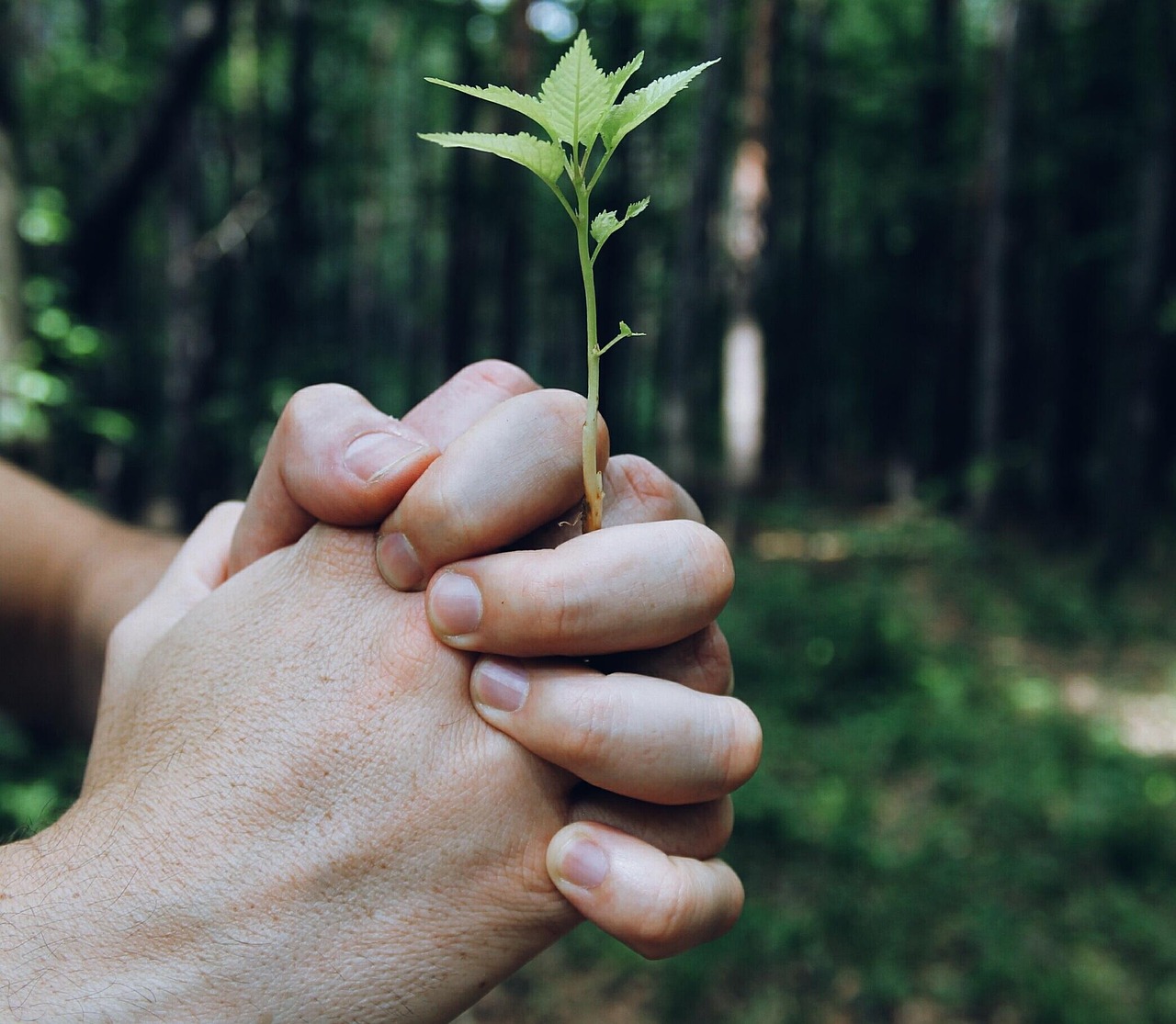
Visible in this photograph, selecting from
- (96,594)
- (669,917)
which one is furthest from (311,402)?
(96,594)

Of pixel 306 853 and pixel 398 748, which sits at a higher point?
pixel 398 748

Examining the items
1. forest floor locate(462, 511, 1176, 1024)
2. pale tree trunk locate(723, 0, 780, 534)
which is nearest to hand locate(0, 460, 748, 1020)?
forest floor locate(462, 511, 1176, 1024)

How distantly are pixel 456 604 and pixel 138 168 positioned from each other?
18.0 ft

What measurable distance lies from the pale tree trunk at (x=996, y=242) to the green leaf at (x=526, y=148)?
1170cm

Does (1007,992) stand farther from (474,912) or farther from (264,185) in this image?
(264,185)

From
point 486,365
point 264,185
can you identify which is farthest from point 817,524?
point 486,365

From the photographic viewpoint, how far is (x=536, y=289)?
1132 inches

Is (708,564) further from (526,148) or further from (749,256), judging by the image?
(749,256)

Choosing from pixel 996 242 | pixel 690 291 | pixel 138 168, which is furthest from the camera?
pixel 996 242

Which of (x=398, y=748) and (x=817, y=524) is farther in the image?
(x=817, y=524)

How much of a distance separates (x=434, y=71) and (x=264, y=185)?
19810 mm

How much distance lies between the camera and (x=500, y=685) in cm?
110

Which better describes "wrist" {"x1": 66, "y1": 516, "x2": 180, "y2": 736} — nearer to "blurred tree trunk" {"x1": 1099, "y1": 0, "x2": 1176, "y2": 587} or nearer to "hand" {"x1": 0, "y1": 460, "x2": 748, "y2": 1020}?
"hand" {"x1": 0, "y1": 460, "x2": 748, "y2": 1020}

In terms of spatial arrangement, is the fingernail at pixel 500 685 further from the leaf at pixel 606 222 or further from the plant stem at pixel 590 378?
the leaf at pixel 606 222
